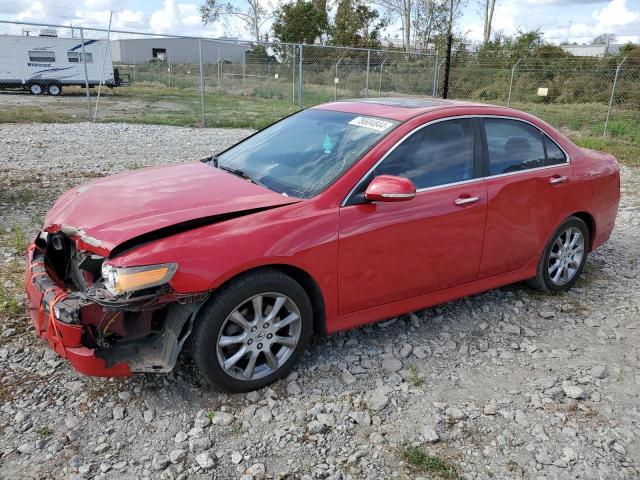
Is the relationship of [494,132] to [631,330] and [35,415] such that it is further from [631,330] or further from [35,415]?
[35,415]

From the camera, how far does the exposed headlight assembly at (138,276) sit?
267 cm

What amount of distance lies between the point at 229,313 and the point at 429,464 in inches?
50.1

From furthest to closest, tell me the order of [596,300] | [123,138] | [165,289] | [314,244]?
1. [123,138]
2. [596,300]
3. [314,244]
4. [165,289]

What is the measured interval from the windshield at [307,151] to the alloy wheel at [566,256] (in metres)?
2.00

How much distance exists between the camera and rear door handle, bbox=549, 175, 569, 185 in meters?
4.27

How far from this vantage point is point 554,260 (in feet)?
15.2

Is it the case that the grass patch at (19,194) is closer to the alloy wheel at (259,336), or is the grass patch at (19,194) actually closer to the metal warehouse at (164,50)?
the alloy wheel at (259,336)

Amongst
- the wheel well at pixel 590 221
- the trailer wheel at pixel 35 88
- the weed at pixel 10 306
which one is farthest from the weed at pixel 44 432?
the trailer wheel at pixel 35 88

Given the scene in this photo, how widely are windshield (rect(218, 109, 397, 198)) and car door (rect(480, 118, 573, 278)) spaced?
0.94 metres

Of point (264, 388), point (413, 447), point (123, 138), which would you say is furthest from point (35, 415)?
point (123, 138)

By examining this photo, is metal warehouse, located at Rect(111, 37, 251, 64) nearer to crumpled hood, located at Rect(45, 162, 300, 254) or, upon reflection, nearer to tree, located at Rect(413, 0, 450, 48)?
tree, located at Rect(413, 0, 450, 48)

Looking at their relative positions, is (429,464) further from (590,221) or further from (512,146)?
(590,221)

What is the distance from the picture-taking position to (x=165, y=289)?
274cm

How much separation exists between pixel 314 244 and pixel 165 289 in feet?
2.84
